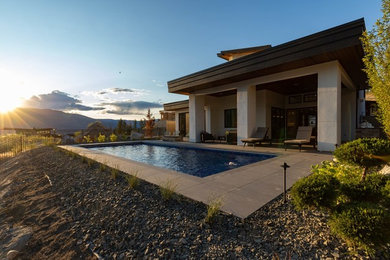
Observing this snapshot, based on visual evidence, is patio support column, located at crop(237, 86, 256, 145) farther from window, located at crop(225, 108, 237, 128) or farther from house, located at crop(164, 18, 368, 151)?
window, located at crop(225, 108, 237, 128)

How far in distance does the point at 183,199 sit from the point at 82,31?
946 centimetres

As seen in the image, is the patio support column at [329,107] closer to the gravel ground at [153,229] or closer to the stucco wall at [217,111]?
the gravel ground at [153,229]

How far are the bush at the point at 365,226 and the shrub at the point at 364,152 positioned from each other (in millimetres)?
850

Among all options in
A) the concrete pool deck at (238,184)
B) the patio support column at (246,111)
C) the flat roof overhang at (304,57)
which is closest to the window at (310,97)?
the flat roof overhang at (304,57)

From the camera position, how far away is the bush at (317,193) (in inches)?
74.4

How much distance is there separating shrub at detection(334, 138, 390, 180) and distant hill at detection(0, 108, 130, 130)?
198ft

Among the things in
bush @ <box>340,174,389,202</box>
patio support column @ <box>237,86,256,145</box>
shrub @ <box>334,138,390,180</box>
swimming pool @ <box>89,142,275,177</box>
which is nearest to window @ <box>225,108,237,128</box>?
patio support column @ <box>237,86,256,145</box>

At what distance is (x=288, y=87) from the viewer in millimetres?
11344

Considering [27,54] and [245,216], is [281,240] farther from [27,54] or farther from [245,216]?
[27,54]

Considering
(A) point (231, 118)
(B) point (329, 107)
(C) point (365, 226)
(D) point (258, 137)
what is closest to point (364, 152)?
(C) point (365, 226)

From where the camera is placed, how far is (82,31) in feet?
27.4

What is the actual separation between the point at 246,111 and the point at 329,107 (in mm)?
3742

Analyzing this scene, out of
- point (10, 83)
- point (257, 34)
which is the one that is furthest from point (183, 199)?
point (10, 83)

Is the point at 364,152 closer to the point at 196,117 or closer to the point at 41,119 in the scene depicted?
the point at 196,117
